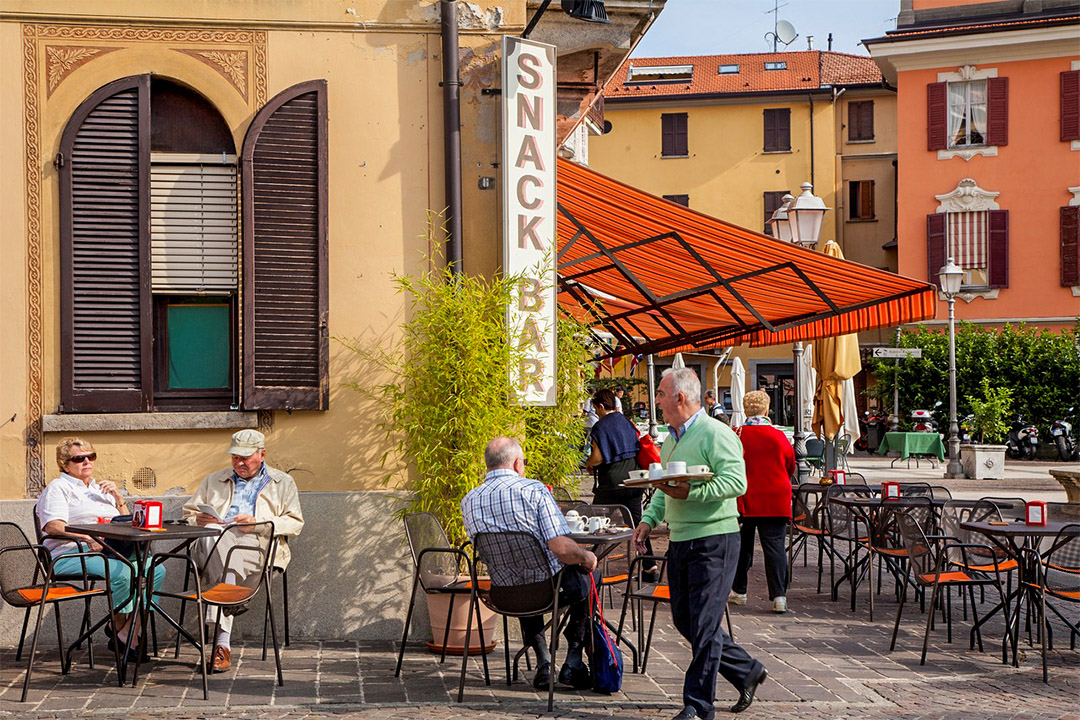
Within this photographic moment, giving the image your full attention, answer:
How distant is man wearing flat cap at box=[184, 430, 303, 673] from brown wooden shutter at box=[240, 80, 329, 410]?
62 cm

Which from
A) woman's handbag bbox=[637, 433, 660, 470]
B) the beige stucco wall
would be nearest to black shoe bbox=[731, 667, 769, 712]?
the beige stucco wall

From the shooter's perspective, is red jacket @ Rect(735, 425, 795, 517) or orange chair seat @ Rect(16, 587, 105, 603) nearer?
orange chair seat @ Rect(16, 587, 105, 603)

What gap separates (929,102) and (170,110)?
29408 millimetres

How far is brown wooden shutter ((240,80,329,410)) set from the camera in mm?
7738

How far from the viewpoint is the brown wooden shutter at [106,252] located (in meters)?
7.58

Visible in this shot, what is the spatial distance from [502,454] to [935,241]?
97.8ft

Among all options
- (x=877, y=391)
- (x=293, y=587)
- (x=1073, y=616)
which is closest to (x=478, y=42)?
(x=293, y=587)

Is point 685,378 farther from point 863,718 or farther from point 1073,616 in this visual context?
point 1073,616

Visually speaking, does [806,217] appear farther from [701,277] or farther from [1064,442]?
[1064,442]

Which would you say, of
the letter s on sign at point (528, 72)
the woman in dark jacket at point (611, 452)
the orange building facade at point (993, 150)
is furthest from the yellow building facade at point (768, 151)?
the letter s on sign at point (528, 72)

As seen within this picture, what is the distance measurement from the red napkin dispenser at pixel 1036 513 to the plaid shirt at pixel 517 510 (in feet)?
9.84

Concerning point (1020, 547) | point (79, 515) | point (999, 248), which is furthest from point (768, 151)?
point (79, 515)

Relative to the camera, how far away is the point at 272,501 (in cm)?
715

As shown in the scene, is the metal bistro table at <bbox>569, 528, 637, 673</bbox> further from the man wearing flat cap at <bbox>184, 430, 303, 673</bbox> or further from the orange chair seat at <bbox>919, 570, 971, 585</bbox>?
the orange chair seat at <bbox>919, 570, 971, 585</bbox>
